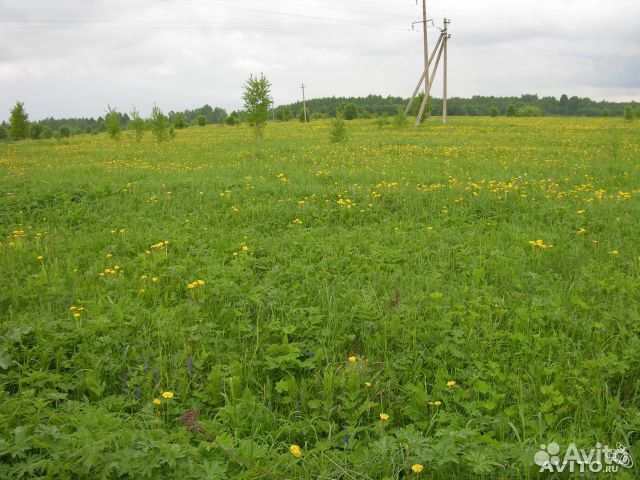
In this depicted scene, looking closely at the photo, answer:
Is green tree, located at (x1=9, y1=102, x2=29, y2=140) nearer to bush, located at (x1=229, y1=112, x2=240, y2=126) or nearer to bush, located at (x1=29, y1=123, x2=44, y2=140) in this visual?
bush, located at (x1=29, y1=123, x2=44, y2=140)

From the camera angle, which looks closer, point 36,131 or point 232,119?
point 36,131

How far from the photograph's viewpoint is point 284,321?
367cm

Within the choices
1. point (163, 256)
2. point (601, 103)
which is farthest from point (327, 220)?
point (601, 103)

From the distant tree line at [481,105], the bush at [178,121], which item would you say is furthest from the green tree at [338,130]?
the distant tree line at [481,105]

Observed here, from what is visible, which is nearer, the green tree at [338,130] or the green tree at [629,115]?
the green tree at [338,130]

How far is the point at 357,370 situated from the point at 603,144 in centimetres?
1799

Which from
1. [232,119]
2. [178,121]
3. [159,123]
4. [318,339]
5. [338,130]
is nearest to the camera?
[318,339]

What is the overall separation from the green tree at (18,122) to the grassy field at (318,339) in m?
32.5

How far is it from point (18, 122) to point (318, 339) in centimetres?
3834

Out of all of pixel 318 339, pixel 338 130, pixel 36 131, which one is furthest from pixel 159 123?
pixel 36 131

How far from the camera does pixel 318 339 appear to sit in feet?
11.2

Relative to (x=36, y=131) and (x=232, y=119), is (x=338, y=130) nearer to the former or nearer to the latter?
(x=232, y=119)

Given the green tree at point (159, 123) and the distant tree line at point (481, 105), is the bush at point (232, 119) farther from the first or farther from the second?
the green tree at point (159, 123)

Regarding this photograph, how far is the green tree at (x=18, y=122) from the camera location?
32781 mm
